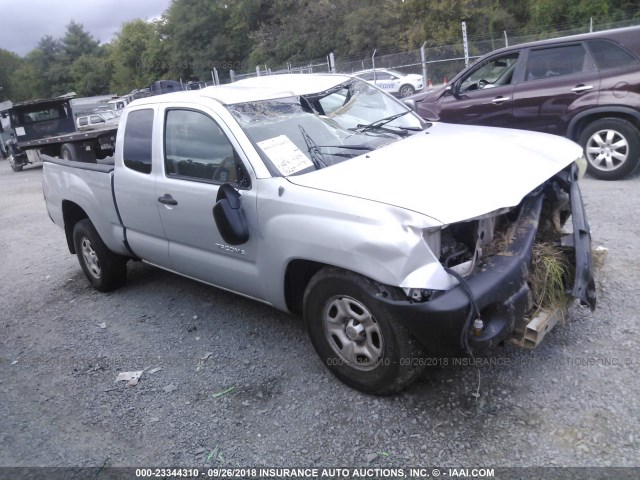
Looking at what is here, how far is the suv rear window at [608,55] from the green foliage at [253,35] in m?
17.8

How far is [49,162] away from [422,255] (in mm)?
4716

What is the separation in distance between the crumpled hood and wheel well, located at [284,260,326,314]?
0.50 meters

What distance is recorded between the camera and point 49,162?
19.6ft

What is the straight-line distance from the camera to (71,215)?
583cm

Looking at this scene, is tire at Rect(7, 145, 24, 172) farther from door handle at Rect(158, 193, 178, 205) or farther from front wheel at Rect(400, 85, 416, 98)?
door handle at Rect(158, 193, 178, 205)

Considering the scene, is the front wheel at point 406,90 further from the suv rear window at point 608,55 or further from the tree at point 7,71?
the tree at point 7,71

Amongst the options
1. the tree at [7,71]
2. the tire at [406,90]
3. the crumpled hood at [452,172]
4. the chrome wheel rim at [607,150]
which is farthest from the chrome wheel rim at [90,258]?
the tree at [7,71]

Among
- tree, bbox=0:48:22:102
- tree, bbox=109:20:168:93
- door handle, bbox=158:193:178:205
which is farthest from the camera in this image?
tree, bbox=0:48:22:102

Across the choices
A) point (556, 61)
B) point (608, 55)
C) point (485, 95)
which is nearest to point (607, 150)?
point (608, 55)

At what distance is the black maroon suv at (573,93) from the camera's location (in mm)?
6926

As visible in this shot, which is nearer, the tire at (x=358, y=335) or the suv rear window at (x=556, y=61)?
the tire at (x=358, y=335)

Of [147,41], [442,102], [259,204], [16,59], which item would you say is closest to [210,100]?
[259,204]

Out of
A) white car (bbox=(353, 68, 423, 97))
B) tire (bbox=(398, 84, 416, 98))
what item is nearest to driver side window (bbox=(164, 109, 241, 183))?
white car (bbox=(353, 68, 423, 97))

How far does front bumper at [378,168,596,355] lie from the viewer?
2.79 metres
